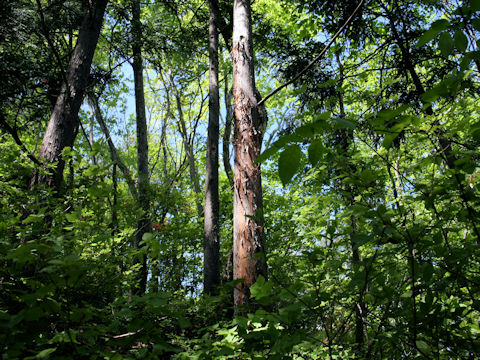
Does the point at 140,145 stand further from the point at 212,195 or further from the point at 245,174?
the point at 245,174

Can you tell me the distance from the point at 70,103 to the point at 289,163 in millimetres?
4768

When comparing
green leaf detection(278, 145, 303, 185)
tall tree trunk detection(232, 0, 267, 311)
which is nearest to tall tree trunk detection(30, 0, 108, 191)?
tall tree trunk detection(232, 0, 267, 311)

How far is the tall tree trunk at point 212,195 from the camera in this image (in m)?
5.86

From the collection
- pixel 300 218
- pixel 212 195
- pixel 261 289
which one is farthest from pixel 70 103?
pixel 261 289

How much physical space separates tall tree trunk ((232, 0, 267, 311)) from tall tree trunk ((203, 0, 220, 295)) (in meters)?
3.08

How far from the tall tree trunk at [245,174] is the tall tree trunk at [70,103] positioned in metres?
2.72

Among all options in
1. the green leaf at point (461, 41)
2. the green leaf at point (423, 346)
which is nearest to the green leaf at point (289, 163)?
the green leaf at point (461, 41)

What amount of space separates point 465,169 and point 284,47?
216 inches

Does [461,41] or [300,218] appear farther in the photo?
[300,218]

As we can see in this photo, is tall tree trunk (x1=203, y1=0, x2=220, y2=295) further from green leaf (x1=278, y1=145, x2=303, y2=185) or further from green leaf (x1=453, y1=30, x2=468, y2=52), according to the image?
green leaf (x1=453, y1=30, x2=468, y2=52)

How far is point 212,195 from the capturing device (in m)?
6.25

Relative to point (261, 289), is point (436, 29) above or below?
above

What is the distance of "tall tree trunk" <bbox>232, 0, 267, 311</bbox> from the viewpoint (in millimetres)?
2594

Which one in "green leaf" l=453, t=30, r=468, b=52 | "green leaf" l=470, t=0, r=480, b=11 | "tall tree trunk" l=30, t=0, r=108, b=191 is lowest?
"green leaf" l=453, t=30, r=468, b=52
